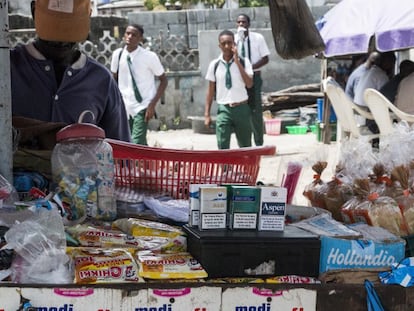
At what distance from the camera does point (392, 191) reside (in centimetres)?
236

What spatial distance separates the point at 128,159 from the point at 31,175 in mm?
365

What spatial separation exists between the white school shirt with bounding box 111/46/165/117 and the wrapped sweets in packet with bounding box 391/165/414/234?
503 centimetres

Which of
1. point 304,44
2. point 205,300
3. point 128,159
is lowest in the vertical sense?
point 205,300

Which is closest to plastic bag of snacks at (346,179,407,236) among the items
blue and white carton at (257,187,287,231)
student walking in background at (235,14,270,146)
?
blue and white carton at (257,187,287,231)

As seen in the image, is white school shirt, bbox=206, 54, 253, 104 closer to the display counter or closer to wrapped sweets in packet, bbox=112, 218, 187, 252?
wrapped sweets in packet, bbox=112, 218, 187, 252

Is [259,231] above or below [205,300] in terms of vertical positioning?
above

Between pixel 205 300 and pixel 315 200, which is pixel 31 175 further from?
pixel 315 200

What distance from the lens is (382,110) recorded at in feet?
24.0

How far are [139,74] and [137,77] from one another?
0.06 metres

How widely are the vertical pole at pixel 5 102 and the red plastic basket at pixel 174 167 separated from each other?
17.3 inches

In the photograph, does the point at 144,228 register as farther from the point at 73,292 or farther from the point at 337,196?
the point at 337,196

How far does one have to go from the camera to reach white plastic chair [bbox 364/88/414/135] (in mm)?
7124

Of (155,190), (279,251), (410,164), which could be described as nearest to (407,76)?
(410,164)

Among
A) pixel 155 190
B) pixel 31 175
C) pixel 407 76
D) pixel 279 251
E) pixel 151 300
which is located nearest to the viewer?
pixel 151 300
